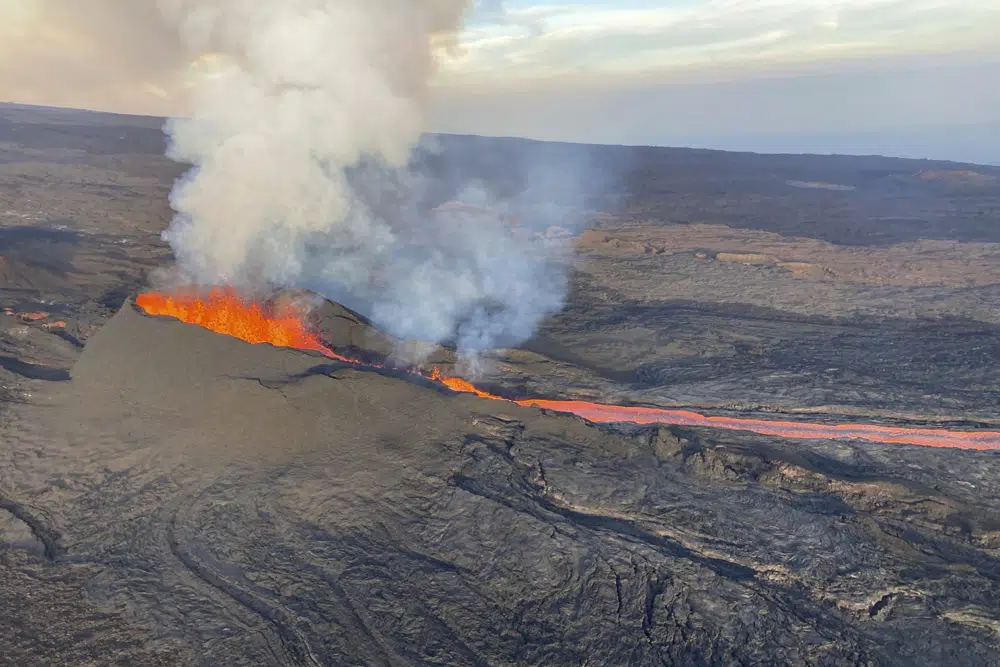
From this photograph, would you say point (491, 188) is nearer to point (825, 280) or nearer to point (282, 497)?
point (825, 280)

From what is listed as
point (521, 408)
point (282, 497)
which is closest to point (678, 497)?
point (521, 408)

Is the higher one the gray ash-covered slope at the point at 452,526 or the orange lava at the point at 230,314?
the orange lava at the point at 230,314

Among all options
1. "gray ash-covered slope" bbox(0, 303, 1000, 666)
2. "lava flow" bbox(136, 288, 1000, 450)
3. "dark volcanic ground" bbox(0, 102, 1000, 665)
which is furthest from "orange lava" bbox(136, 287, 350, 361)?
"gray ash-covered slope" bbox(0, 303, 1000, 666)

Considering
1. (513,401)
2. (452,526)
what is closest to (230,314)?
(513,401)

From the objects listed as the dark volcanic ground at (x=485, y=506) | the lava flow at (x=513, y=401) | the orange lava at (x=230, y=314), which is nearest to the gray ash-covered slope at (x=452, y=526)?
the dark volcanic ground at (x=485, y=506)

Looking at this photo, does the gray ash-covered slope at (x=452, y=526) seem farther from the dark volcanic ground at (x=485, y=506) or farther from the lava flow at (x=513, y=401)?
the lava flow at (x=513, y=401)

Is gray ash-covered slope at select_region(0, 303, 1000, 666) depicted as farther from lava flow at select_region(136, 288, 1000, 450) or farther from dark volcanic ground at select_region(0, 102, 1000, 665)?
lava flow at select_region(136, 288, 1000, 450)

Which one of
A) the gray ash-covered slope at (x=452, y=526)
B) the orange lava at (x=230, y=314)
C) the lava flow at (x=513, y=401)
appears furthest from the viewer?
the orange lava at (x=230, y=314)
